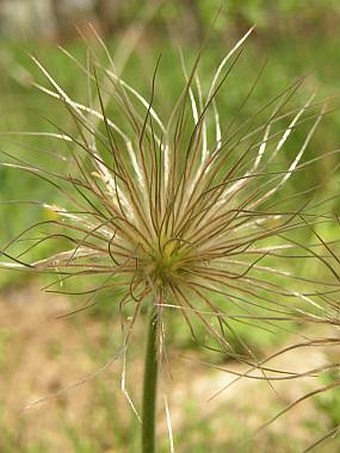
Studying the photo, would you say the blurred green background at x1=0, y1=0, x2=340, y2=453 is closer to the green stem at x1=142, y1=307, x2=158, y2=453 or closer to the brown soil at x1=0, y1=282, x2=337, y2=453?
the brown soil at x1=0, y1=282, x2=337, y2=453

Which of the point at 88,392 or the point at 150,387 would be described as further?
the point at 88,392

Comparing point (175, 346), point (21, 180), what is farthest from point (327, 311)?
point (21, 180)

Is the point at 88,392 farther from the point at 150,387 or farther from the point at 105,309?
the point at 150,387

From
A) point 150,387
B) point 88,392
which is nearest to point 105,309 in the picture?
point 88,392

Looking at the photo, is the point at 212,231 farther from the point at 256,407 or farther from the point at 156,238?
the point at 256,407

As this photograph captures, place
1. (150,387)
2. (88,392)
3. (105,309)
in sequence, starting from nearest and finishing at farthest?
(150,387) < (88,392) < (105,309)

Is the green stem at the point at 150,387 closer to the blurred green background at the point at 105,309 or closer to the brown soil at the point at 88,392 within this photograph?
the blurred green background at the point at 105,309

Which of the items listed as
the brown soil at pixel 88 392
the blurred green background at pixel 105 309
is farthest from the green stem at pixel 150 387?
the brown soil at pixel 88 392

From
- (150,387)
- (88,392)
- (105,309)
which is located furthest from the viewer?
(105,309)
